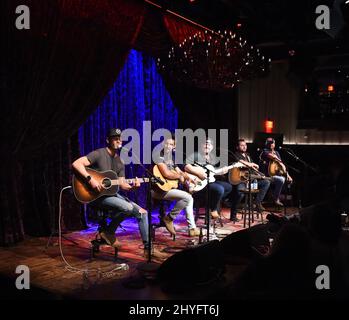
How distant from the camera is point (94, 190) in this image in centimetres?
487

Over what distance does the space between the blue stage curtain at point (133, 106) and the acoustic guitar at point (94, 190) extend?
1949 mm

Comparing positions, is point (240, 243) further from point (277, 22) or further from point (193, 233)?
point (277, 22)

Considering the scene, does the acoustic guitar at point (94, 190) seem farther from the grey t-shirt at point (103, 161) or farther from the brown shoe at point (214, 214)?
the brown shoe at point (214, 214)

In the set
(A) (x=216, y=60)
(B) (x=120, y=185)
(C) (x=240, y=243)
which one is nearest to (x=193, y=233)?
(B) (x=120, y=185)

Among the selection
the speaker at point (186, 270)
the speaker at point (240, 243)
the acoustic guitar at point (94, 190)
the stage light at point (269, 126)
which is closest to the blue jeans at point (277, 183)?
the stage light at point (269, 126)

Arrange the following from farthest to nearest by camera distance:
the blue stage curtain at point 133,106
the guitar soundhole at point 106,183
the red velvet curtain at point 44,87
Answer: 1. the blue stage curtain at point 133,106
2. the red velvet curtain at point 44,87
3. the guitar soundhole at point 106,183

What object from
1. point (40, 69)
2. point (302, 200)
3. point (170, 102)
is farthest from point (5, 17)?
point (302, 200)

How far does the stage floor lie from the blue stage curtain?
58.5 inches

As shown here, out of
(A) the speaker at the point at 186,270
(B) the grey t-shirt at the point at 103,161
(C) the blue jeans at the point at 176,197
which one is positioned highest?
(B) the grey t-shirt at the point at 103,161

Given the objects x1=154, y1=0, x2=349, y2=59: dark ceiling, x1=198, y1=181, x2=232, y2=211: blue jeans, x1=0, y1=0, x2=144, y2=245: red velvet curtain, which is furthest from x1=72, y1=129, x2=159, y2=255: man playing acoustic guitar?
x1=154, y1=0, x2=349, y2=59: dark ceiling

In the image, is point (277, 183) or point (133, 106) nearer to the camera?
point (133, 106)

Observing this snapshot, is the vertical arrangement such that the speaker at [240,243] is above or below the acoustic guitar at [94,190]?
below

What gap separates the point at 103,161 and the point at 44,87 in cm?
143

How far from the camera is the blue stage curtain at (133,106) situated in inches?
279
